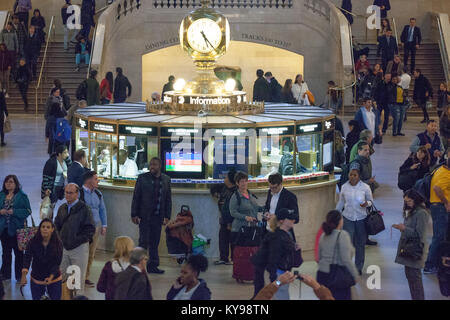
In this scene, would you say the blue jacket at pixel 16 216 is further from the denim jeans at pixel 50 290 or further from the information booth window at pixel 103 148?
the information booth window at pixel 103 148

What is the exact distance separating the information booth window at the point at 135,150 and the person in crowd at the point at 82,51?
1815 cm

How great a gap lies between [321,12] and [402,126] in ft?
16.4

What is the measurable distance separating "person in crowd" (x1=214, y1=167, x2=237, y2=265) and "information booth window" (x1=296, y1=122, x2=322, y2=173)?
4.71 ft

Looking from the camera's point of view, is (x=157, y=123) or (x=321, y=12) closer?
(x=157, y=123)

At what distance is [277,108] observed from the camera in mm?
17750

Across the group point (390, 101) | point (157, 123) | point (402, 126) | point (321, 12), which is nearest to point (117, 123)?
point (157, 123)

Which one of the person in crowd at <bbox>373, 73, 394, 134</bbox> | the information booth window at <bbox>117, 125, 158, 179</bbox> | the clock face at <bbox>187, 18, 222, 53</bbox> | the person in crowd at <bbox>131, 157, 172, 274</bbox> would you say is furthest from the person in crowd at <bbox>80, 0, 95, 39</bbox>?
the person in crowd at <bbox>131, 157, 172, 274</bbox>

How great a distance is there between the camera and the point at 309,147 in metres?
15.7

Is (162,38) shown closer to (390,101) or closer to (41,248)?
(390,101)

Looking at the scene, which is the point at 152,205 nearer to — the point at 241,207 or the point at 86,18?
the point at 241,207

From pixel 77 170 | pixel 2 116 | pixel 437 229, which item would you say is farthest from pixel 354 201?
pixel 2 116

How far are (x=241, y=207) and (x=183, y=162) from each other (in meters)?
1.77

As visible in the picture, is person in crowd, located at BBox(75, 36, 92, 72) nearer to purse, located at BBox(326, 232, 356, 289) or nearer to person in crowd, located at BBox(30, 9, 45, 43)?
person in crowd, located at BBox(30, 9, 45, 43)

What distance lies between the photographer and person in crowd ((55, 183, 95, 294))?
12.2 m
